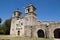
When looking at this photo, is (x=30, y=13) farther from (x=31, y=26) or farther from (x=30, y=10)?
(x=31, y=26)

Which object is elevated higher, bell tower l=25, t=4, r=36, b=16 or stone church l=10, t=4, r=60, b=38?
bell tower l=25, t=4, r=36, b=16

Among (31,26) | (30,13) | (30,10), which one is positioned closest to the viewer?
(31,26)

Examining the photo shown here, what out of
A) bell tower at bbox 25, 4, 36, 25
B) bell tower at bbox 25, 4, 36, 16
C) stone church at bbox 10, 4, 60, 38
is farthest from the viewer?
bell tower at bbox 25, 4, 36, 16

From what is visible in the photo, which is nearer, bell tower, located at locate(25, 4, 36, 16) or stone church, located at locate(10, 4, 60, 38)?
stone church, located at locate(10, 4, 60, 38)

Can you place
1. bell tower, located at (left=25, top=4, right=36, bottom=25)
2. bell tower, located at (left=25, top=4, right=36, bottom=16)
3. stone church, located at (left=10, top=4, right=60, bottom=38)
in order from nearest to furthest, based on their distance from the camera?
stone church, located at (left=10, top=4, right=60, bottom=38) → bell tower, located at (left=25, top=4, right=36, bottom=25) → bell tower, located at (left=25, top=4, right=36, bottom=16)

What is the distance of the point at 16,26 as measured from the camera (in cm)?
4616

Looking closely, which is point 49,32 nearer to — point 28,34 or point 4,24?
point 28,34

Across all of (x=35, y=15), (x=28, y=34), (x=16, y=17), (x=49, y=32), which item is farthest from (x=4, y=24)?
(x=49, y=32)

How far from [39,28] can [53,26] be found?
3.87 meters

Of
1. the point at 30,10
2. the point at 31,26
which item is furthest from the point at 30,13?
the point at 31,26

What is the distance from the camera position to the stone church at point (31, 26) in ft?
92.9

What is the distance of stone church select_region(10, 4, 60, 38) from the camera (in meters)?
28.3

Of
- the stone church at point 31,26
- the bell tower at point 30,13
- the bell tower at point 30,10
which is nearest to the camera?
the stone church at point 31,26

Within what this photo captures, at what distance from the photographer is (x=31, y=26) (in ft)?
100
